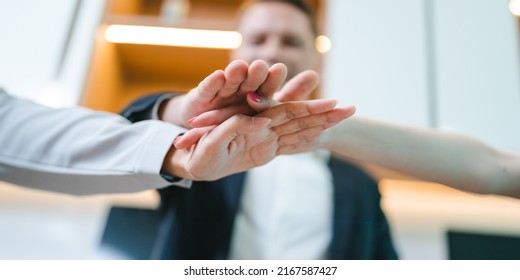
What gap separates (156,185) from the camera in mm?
385

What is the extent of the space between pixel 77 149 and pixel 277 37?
1.27 feet

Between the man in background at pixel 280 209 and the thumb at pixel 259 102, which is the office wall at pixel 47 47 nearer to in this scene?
the man in background at pixel 280 209

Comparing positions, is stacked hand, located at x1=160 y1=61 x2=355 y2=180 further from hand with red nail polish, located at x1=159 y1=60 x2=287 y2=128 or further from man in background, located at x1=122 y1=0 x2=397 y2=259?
man in background, located at x1=122 y1=0 x2=397 y2=259

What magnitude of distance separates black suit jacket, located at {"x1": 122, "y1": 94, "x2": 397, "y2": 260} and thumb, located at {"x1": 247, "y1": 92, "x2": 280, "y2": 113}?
27cm

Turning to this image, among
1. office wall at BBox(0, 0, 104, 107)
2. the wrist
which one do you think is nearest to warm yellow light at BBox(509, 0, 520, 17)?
the wrist

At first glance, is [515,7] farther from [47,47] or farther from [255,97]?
[47,47]

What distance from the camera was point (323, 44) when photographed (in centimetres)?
77

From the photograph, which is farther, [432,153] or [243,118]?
[432,153]

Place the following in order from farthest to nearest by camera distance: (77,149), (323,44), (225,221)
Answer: (323,44)
(225,221)
(77,149)

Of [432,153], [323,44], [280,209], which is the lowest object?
[280,209]

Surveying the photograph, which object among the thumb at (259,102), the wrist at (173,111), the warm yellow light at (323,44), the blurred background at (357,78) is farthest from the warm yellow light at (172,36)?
the thumb at (259,102)

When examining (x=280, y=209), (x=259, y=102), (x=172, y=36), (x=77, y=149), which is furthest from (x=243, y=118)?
(x=172, y=36)

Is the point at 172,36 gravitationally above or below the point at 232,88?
above

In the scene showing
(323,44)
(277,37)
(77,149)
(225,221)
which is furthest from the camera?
(323,44)
